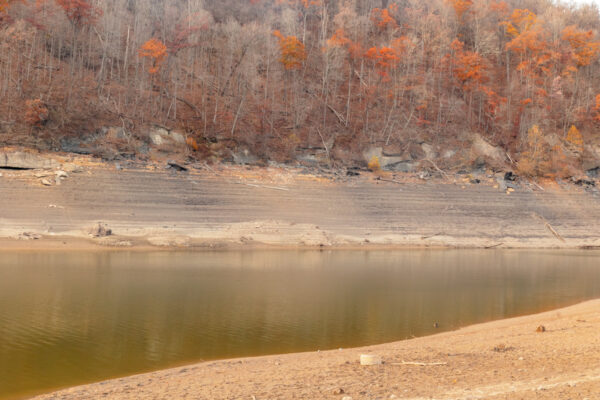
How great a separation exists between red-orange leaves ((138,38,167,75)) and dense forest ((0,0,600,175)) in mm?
118

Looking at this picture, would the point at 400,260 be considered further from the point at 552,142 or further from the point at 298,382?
the point at 552,142

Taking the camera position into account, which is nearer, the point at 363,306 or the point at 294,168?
the point at 363,306

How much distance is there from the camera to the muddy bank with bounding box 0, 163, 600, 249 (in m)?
28.4

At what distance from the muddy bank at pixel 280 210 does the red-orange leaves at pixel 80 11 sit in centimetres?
2009

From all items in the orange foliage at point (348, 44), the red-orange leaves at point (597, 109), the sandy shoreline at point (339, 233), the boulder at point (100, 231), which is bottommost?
the boulder at point (100, 231)

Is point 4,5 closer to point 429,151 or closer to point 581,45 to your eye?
point 429,151

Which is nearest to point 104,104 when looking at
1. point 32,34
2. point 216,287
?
point 32,34

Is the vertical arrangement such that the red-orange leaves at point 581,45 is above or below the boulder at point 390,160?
above

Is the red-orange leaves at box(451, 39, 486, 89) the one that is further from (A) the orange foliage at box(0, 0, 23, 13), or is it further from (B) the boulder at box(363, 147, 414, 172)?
(A) the orange foliage at box(0, 0, 23, 13)

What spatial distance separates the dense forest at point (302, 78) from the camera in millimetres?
39562

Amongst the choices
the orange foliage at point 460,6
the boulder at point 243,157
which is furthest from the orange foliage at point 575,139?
the boulder at point 243,157

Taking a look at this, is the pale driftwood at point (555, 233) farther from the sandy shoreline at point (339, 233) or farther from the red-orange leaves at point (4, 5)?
the red-orange leaves at point (4, 5)

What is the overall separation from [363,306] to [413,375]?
7804 millimetres

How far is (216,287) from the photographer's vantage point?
56.2ft
